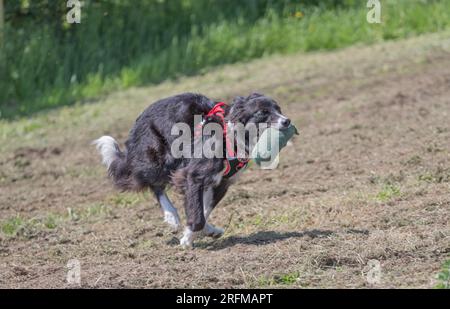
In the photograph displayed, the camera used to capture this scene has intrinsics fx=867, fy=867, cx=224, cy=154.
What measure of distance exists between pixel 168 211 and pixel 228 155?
2.81 ft

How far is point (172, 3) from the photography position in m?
17.1

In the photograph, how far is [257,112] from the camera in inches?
265

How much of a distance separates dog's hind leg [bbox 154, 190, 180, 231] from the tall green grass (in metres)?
6.69

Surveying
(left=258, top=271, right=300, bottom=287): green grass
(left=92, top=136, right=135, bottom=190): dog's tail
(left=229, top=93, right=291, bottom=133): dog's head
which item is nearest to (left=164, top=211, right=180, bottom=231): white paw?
(left=92, top=136, right=135, bottom=190): dog's tail

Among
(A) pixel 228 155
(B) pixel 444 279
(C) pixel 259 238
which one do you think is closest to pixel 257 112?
(A) pixel 228 155

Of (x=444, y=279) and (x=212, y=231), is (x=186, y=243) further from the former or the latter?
(x=444, y=279)

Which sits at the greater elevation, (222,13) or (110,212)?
(222,13)

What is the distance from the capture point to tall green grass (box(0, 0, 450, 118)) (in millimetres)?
14719

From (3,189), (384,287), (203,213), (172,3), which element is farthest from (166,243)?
(172,3)
